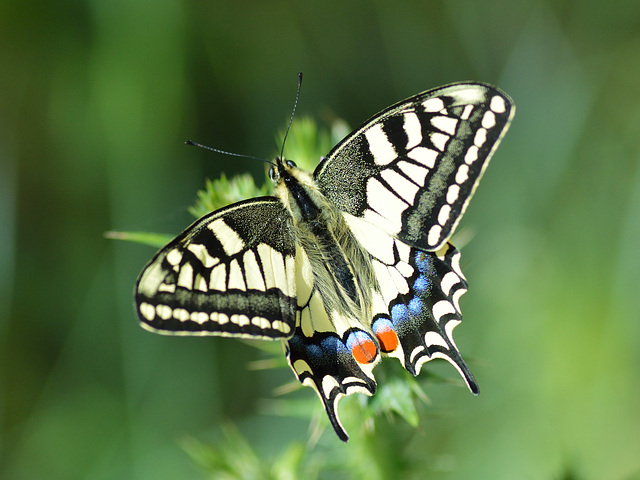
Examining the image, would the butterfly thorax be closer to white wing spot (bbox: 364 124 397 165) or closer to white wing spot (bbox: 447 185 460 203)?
white wing spot (bbox: 364 124 397 165)

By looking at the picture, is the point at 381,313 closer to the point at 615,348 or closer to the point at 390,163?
the point at 390,163

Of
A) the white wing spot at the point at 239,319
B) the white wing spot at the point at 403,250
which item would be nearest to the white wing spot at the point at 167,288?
the white wing spot at the point at 239,319

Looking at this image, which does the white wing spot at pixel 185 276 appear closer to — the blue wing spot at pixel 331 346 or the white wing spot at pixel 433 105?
the blue wing spot at pixel 331 346

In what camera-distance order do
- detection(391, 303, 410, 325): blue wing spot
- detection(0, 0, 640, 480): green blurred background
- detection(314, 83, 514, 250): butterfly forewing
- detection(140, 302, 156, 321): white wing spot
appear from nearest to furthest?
detection(140, 302, 156, 321): white wing spot → detection(314, 83, 514, 250): butterfly forewing → detection(391, 303, 410, 325): blue wing spot → detection(0, 0, 640, 480): green blurred background

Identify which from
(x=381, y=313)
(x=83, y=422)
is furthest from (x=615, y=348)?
(x=83, y=422)

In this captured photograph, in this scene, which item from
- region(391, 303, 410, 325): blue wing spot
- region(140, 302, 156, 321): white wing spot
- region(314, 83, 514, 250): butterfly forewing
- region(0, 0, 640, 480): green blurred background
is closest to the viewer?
region(140, 302, 156, 321): white wing spot

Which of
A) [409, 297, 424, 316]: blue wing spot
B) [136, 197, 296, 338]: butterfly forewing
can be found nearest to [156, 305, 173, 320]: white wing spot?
[136, 197, 296, 338]: butterfly forewing
